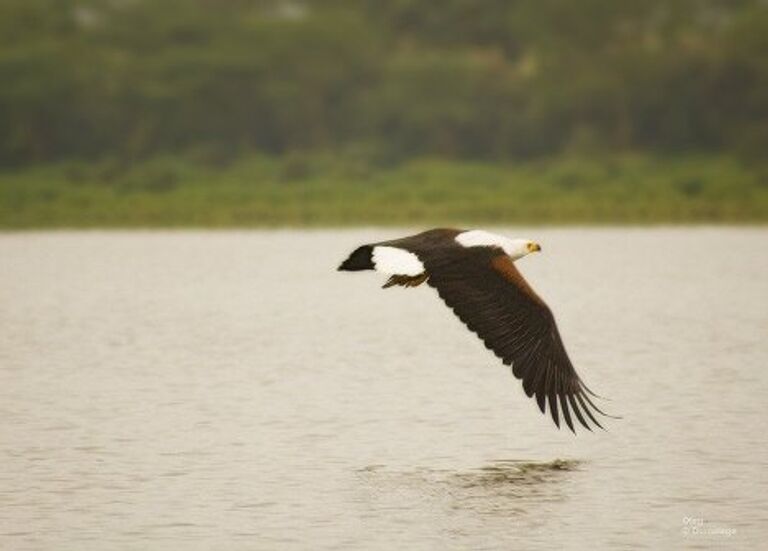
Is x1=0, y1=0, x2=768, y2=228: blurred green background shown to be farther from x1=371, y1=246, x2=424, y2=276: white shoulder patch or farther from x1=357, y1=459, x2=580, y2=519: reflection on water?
x1=371, y1=246, x2=424, y2=276: white shoulder patch

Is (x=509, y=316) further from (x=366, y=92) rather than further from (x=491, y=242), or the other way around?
(x=366, y=92)

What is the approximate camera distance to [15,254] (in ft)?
131

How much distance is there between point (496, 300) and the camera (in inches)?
535

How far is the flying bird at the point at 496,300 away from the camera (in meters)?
13.4

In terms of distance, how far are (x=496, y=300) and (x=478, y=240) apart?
0.53 metres

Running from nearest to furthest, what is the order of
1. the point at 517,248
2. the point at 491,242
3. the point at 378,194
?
1. the point at 491,242
2. the point at 517,248
3. the point at 378,194

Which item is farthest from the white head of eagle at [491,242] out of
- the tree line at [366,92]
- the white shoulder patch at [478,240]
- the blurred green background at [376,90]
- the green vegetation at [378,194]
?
the tree line at [366,92]

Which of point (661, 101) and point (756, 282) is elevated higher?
point (661, 101)

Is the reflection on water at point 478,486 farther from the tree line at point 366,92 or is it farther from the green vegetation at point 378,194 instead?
the tree line at point 366,92

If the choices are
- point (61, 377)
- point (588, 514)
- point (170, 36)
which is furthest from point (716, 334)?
point (170, 36)

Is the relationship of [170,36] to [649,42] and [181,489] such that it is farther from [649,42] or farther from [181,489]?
[181,489]

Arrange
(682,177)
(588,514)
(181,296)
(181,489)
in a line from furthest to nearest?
1. (682,177)
2. (181,296)
3. (181,489)
4. (588,514)

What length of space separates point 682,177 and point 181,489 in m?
40.7

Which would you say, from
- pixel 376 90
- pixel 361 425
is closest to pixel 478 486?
pixel 361 425
